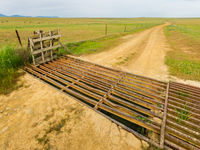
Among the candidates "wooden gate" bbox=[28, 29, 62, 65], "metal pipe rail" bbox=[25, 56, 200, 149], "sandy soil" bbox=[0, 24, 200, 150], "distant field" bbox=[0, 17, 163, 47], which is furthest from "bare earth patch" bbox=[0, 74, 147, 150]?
"distant field" bbox=[0, 17, 163, 47]

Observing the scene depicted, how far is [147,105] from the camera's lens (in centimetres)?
364

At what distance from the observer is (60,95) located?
4098 mm

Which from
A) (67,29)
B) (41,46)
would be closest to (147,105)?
(41,46)

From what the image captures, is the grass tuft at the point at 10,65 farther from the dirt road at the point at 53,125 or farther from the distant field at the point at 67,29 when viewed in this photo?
the distant field at the point at 67,29

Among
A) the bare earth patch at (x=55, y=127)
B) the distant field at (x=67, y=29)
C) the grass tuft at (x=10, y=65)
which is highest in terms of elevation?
the distant field at (x=67, y=29)

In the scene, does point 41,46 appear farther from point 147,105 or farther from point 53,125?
point 147,105

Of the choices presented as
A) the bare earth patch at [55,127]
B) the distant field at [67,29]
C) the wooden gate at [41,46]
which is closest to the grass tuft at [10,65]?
the wooden gate at [41,46]

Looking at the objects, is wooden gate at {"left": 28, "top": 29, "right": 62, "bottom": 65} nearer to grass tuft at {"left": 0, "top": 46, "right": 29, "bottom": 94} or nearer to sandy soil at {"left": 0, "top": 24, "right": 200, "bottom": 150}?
grass tuft at {"left": 0, "top": 46, "right": 29, "bottom": 94}

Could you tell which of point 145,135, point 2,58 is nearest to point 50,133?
point 145,135

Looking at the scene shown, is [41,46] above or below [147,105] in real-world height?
above

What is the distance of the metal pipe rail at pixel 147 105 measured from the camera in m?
2.72

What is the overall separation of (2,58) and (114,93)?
576 cm

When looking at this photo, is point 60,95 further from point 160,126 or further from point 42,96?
point 160,126

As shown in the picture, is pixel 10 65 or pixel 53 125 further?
pixel 10 65
